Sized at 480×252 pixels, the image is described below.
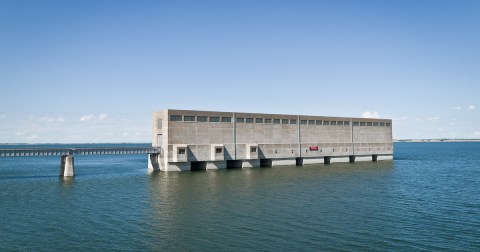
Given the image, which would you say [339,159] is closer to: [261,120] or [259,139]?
[259,139]

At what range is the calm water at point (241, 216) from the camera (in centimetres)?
3050

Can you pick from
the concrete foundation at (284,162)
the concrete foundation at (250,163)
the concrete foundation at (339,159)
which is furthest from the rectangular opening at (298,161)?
the concrete foundation at (250,163)

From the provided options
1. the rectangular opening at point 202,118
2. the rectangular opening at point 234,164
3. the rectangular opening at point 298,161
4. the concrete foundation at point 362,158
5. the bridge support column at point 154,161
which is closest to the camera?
the bridge support column at point 154,161

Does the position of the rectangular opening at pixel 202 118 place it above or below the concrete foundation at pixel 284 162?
above

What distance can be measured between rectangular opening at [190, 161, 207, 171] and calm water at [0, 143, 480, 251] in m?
26.0

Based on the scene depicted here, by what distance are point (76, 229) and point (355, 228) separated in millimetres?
24752

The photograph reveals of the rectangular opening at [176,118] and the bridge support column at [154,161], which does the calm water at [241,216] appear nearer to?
the bridge support column at [154,161]

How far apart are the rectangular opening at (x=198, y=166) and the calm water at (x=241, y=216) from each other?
26.0 metres

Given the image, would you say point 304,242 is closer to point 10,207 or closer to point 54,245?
point 54,245

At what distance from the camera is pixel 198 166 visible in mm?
93125

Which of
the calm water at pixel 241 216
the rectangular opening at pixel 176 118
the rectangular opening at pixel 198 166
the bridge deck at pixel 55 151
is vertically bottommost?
the calm water at pixel 241 216

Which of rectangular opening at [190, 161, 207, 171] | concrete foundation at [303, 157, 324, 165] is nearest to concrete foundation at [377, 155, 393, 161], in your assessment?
concrete foundation at [303, 157, 324, 165]

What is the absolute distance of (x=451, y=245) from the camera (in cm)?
2967

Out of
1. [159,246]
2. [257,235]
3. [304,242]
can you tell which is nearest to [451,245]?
[304,242]
